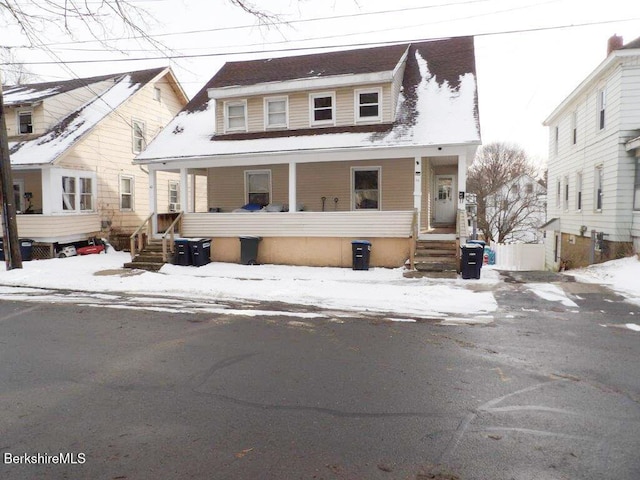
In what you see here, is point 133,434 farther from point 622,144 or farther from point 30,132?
point 30,132

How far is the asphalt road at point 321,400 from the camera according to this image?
319 cm

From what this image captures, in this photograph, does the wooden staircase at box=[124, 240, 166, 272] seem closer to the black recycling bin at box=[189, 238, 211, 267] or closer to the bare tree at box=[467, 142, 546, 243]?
the black recycling bin at box=[189, 238, 211, 267]

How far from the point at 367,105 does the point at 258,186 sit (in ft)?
17.9

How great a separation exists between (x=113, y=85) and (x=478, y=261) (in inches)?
789

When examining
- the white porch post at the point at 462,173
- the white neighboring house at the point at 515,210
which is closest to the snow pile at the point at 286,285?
the white porch post at the point at 462,173

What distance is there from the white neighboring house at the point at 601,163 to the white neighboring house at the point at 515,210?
18029 mm

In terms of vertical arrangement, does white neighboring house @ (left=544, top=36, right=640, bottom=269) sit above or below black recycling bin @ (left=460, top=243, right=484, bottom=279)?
above

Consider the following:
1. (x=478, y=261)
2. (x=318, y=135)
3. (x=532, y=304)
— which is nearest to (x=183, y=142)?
(x=318, y=135)

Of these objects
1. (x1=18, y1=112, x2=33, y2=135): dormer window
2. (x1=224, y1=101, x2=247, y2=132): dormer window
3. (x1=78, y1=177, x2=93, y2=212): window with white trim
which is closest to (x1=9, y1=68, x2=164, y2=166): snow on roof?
(x1=18, y1=112, x2=33, y2=135): dormer window

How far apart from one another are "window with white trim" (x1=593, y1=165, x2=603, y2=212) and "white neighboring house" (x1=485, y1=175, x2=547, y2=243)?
2226 centimetres

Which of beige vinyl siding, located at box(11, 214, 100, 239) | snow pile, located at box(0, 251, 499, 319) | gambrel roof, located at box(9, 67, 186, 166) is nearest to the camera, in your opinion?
snow pile, located at box(0, 251, 499, 319)

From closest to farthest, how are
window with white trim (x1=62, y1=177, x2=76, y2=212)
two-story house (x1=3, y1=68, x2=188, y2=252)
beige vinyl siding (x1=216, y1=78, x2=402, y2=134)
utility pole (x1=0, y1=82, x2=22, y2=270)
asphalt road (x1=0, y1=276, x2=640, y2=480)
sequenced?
asphalt road (x1=0, y1=276, x2=640, y2=480) < utility pole (x1=0, y1=82, x2=22, y2=270) < beige vinyl siding (x1=216, y1=78, x2=402, y2=134) < two-story house (x1=3, y1=68, x2=188, y2=252) < window with white trim (x1=62, y1=177, x2=76, y2=212)

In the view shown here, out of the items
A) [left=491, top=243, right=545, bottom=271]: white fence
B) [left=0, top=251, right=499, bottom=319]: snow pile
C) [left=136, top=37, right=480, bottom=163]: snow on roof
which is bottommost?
[left=491, top=243, right=545, bottom=271]: white fence

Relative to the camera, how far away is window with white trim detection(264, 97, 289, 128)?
16.9 meters
